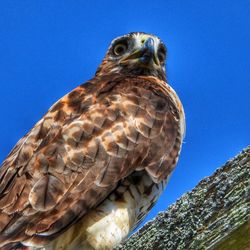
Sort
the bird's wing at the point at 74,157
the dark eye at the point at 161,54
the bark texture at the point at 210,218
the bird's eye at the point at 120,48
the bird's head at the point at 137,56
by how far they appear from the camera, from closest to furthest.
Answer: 1. the bark texture at the point at 210,218
2. the bird's wing at the point at 74,157
3. the bird's head at the point at 137,56
4. the dark eye at the point at 161,54
5. the bird's eye at the point at 120,48

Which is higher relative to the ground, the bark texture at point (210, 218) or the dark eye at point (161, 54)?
the dark eye at point (161, 54)

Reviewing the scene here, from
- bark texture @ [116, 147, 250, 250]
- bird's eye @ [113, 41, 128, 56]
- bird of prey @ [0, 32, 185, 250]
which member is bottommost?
bark texture @ [116, 147, 250, 250]

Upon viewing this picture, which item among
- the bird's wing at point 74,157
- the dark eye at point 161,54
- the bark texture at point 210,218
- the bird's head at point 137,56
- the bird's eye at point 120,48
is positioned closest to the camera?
the bark texture at point 210,218

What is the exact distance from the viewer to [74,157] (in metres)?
5.08

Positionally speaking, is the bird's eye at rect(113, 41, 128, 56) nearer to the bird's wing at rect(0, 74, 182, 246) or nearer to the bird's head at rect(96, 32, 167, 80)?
the bird's head at rect(96, 32, 167, 80)

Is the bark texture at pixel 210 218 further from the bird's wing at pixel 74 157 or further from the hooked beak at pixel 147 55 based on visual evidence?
the hooked beak at pixel 147 55

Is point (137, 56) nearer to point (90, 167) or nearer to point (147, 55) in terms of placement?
point (147, 55)

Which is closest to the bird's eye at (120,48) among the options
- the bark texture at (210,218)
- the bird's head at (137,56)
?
the bird's head at (137,56)

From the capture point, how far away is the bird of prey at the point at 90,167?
4.77 meters

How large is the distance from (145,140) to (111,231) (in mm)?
756

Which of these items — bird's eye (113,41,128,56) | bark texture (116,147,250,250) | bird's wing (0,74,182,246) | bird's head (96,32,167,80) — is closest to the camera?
bark texture (116,147,250,250)

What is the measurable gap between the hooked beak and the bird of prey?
105 centimetres

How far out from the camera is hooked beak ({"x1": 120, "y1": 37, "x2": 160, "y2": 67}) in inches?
275

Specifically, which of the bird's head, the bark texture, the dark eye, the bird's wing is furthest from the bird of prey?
the dark eye
